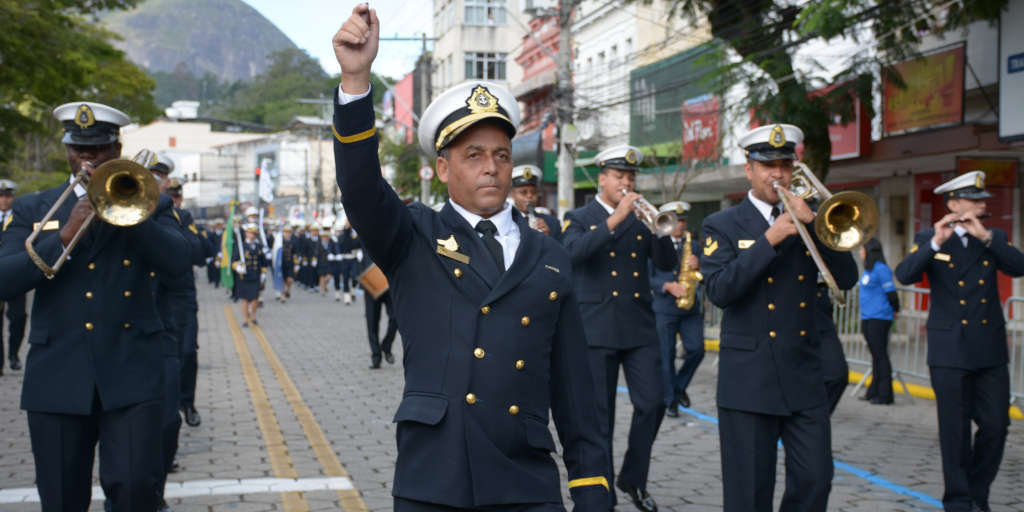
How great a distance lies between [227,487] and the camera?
7.19 meters

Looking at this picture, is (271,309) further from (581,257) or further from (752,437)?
(752,437)

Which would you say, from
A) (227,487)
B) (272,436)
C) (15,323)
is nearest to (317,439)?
(272,436)

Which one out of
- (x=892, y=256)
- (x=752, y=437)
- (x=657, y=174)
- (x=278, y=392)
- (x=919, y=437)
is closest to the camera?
(x=752, y=437)

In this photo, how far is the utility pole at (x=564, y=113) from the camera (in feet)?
73.1

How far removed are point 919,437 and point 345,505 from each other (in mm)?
5770

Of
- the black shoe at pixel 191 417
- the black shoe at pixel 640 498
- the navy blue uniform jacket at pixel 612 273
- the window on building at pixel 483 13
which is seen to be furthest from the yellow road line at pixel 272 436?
the window on building at pixel 483 13

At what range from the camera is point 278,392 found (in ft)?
38.8

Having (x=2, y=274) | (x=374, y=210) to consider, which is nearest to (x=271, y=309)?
(x=2, y=274)

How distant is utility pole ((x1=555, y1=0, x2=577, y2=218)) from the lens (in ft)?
73.1

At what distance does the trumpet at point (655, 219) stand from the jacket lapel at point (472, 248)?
13.6 feet

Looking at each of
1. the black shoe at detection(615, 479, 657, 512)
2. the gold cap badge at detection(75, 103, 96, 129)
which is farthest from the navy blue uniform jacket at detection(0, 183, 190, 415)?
the black shoe at detection(615, 479, 657, 512)

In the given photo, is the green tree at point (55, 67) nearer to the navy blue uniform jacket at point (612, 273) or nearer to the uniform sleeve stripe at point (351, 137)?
the navy blue uniform jacket at point (612, 273)

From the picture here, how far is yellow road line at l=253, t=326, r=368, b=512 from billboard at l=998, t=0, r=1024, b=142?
Answer: 10.2 meters

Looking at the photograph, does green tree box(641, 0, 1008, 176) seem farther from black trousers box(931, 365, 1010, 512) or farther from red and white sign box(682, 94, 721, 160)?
black trousers box(931, 365, 1010, 512)
